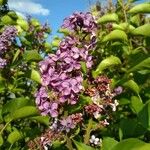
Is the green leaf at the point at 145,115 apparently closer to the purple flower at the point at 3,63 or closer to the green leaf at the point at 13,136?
the green leaf at the point at 13,136

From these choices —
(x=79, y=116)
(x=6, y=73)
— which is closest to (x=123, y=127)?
(x=79, y=116)

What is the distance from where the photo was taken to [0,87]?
396cm

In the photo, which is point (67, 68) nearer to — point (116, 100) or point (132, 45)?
point (116, 100)

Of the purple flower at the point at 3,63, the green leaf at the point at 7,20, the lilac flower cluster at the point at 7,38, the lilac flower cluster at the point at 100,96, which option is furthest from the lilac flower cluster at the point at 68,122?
the green leaf at the point at 7,20

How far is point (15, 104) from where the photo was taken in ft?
10.2

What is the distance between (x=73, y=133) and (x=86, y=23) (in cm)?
69

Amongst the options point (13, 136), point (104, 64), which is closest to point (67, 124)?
point (104, 64)

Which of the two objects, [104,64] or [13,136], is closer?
[104,64]

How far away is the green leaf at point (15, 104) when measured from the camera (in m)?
3.06

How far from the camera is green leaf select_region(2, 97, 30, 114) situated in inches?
120

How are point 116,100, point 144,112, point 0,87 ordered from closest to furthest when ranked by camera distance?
point 144,112, point 116,100, point 0,87

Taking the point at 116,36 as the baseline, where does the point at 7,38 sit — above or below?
above

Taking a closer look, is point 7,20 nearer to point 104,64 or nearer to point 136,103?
point 104,64

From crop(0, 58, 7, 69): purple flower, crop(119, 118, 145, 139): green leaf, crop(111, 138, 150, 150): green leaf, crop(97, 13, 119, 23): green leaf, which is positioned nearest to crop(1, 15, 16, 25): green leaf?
crop(0, 58, 7, 69): purple flower
